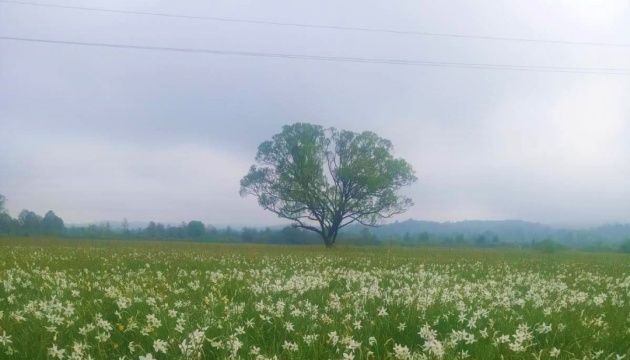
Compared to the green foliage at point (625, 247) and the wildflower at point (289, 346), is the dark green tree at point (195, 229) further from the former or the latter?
the wildflower at point (289, 346)

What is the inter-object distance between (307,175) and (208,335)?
52.6m

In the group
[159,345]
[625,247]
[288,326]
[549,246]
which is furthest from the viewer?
[625,247]

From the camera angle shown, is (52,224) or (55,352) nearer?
(55,352)

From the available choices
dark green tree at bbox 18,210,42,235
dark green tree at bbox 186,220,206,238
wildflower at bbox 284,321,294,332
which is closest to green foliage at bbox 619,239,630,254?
dark green tree at bbox 186,220,206,238

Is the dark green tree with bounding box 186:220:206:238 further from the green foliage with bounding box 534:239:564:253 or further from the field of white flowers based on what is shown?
the field of white flowers

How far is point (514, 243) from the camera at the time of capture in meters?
54.8

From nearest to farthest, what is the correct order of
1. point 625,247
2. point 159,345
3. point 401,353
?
point 401,353, point 159,345, point 625,247

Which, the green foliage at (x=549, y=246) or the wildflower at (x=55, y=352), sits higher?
the green foliage at (x=549, y=246)

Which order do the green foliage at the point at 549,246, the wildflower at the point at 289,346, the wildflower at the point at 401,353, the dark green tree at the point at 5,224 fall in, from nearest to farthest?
the wildflower at the point at 401,353
the wildflower at the point at 289,346
the dark green tree at the point at 5,224
the green foliage at the point at 549,246

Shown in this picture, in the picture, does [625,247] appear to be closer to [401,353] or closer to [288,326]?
[288,326]

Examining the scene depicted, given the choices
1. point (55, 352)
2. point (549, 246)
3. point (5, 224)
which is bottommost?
point (55, 352)

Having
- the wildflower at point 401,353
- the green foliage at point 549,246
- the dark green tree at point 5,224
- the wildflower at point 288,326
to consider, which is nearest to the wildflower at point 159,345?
the wildflower at point 288,326

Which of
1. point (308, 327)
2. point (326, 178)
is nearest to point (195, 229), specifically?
point (326, 178)

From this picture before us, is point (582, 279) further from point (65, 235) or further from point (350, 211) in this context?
point (350, 211)
